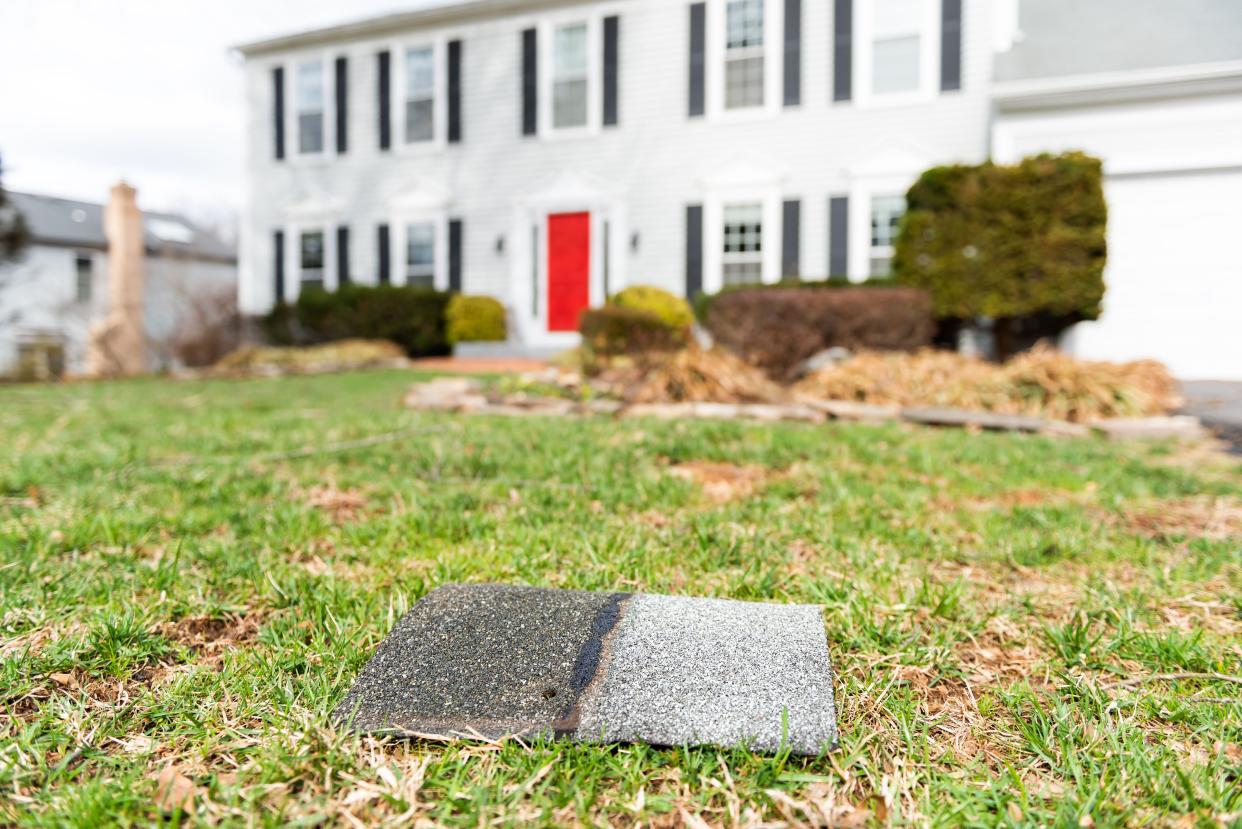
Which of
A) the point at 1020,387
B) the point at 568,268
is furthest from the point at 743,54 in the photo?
the point at 1020,387

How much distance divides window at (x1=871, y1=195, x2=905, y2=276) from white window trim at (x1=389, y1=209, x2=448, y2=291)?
7202 millimetres

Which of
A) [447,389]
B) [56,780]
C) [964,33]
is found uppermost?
[964,33]

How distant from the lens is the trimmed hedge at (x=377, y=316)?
12.0 metres

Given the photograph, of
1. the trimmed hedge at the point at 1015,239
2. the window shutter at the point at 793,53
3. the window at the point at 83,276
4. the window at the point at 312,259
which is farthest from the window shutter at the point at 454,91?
the window at the point at 83,276

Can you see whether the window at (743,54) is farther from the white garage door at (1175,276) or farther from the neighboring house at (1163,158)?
the white garage door at (1175,276)

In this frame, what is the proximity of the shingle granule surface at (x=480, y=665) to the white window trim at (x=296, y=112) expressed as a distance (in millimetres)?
14156

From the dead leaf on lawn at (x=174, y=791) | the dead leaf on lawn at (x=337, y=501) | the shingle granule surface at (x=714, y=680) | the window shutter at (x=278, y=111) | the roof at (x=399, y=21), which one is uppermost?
the roof at (x=399, y=21)

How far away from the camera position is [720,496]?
267 cm

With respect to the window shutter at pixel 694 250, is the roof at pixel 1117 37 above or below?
above

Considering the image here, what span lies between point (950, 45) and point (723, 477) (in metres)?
9.72

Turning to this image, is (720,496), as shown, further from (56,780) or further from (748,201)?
(748,201)

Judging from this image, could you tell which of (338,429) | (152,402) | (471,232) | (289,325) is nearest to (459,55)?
(471,232)

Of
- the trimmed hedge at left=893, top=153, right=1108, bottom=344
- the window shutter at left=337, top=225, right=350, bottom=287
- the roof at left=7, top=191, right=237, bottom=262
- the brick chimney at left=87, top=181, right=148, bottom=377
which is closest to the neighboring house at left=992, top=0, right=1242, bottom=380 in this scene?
the trimmed hedge at left=893, top=153, right=1108, bottom=344

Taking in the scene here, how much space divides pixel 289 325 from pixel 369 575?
12440 millimetres
